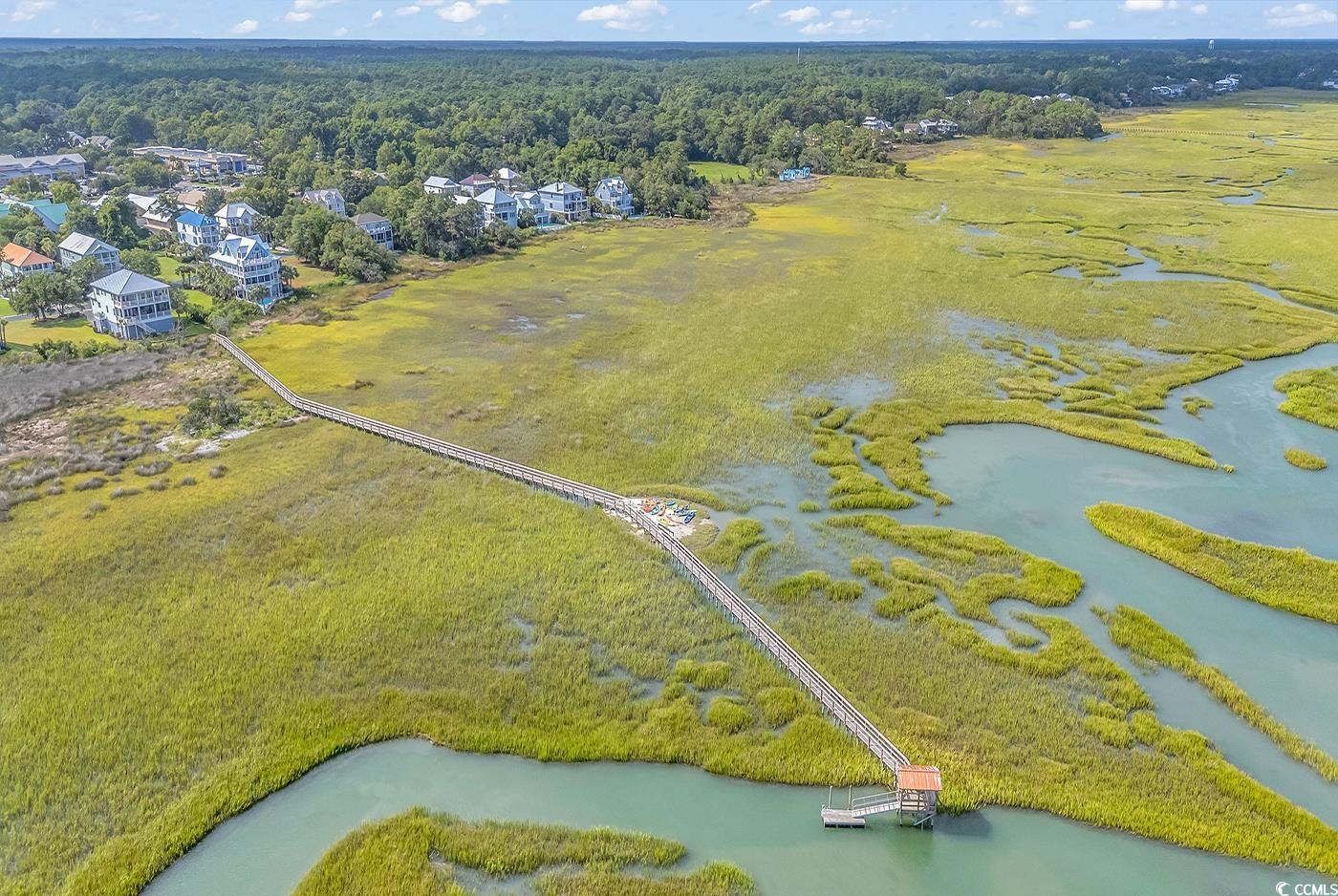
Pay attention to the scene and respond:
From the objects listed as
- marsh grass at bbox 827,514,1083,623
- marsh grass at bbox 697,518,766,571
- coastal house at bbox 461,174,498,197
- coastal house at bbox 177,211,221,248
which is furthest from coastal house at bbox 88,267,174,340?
marsh grass at bbox 827,514,1083,623

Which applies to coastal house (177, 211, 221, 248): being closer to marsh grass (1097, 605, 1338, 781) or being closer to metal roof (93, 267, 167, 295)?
metal roof (93, 267, 167, 295)

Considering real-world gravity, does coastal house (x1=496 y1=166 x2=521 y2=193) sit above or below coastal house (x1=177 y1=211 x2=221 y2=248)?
above

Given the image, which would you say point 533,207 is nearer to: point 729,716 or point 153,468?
point 153,468

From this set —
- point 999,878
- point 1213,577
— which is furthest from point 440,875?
point 1213,577

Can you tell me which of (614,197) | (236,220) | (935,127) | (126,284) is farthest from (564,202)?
(935,127)

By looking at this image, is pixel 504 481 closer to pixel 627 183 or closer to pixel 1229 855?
pixel 1229 855
